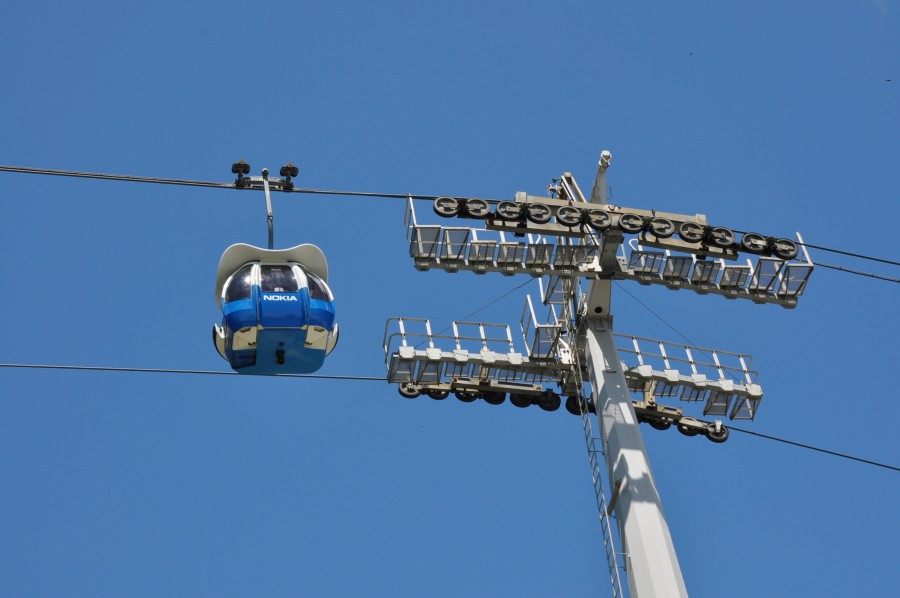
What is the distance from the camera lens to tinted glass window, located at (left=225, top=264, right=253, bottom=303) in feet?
64.2

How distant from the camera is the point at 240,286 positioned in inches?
773

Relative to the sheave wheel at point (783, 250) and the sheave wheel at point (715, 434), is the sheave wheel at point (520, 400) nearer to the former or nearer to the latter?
the sheave wheel at point (715, 434)

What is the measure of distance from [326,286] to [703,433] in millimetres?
10076

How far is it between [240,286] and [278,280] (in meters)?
0.50

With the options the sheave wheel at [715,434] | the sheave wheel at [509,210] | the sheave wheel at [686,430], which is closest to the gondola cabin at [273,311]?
the sheave wheel at [509,210]

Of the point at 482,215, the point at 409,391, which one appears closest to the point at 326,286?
the point at 482,215

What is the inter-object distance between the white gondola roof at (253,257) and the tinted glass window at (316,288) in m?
0.19

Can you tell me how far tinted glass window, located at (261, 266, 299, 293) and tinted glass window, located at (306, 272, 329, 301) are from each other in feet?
0.74

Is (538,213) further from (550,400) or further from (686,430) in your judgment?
(686,430)

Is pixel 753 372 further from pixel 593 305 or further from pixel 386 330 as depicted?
pixel 386 330

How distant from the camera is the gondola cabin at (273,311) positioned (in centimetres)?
1942

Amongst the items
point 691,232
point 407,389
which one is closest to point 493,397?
point 407,389

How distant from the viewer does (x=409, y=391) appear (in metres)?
26.7

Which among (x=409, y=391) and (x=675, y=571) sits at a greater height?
(x=409, y=391)
